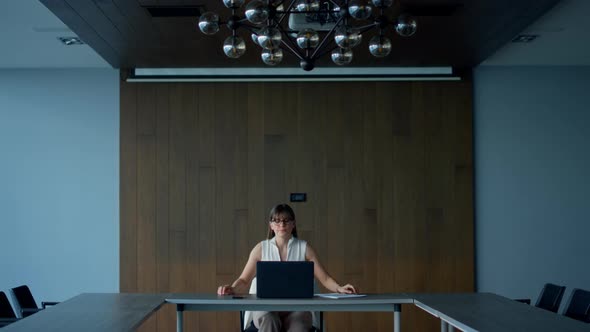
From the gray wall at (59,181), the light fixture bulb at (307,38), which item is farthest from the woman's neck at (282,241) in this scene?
the gray wall at (59,181)

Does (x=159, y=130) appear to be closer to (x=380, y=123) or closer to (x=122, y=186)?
(x=122, y=186)

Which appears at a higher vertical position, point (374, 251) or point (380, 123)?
point (380, 123)

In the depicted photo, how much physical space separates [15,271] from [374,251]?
4.05 meters

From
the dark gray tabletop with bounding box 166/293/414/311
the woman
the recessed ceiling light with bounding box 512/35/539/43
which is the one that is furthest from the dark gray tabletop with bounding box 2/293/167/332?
the recessed ceiling light with bounding box 512/35/539/43

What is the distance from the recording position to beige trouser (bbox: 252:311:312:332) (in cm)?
505

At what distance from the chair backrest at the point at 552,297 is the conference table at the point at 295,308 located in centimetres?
67

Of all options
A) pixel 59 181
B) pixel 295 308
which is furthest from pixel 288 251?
pixel 59 181

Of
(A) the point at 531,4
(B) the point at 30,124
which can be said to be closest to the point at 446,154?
(A) the point at 531,4

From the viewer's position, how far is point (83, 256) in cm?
802

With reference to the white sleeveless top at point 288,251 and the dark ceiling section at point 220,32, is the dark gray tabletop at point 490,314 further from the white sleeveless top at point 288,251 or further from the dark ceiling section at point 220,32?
the dark ceiling section at point 220,32

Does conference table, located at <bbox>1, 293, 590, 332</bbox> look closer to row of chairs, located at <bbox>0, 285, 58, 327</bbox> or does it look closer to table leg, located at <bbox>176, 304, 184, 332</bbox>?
table leg, located at <bbox>176, 304, 184, 332</bbox>

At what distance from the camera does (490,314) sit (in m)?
4.20

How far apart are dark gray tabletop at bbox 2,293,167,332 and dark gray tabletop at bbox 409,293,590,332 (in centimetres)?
183

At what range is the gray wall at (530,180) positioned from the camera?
8.08 metres
